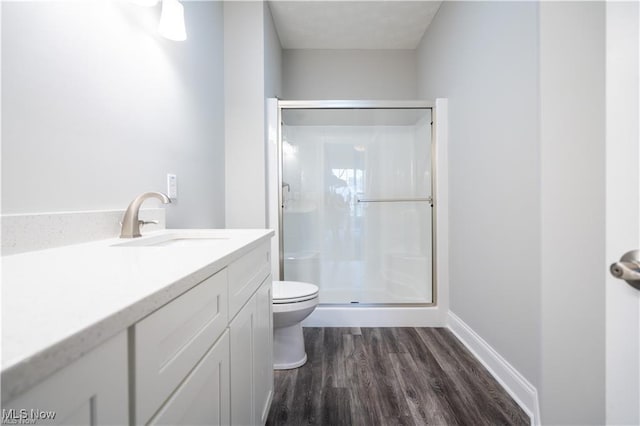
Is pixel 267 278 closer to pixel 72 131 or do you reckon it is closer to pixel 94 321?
pixel 72 131

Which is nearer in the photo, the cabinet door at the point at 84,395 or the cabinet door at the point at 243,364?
the cabinet door at the point at 84,395

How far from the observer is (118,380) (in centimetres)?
37

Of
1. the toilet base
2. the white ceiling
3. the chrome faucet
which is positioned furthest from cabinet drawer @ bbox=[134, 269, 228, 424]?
the white ceiling

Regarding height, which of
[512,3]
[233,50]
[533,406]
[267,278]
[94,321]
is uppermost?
[233,50]

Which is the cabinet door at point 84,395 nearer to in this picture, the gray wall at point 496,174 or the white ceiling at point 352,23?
the gray wall at point 496,174

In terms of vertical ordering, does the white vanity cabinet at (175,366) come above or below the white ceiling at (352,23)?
below

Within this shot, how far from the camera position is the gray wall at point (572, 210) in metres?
1.15

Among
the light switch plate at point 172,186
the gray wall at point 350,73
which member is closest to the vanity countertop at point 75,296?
the light switch plate at point 172,186

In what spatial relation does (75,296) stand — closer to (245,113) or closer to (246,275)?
(246,275)

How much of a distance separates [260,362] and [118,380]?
32.3 inches

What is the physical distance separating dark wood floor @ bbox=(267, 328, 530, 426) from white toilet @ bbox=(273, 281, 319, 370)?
6 cm

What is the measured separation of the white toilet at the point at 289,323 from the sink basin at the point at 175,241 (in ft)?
1.92

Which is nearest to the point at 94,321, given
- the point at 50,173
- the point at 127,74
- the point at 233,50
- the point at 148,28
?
the point at 50,173

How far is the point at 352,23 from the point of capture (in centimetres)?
269
